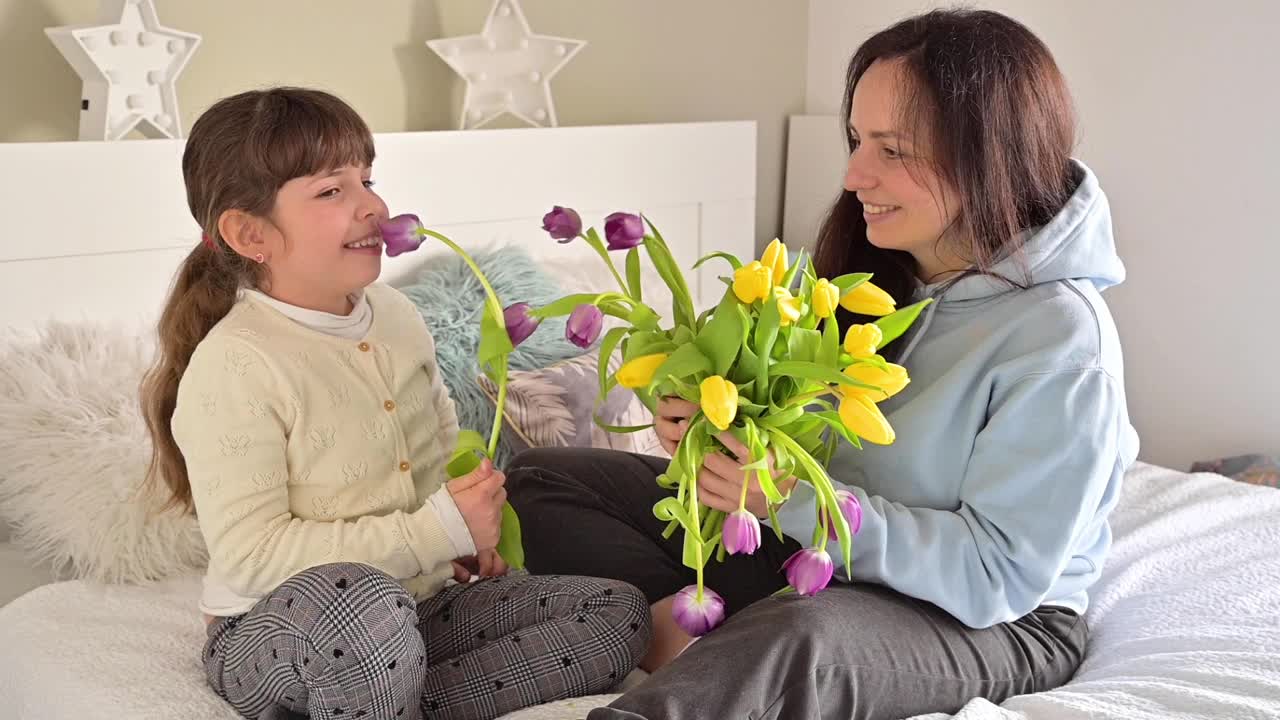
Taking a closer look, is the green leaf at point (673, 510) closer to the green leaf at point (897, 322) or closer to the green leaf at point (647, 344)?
the green leaf at point (647, 344)

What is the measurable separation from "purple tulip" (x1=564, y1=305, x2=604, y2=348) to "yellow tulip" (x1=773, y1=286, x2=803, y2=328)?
6.5 inches

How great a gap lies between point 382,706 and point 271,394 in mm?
368

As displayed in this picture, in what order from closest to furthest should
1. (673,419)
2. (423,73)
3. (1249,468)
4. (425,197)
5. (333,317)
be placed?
1. (673,419)
2. (333,317)
3. (425,197)
4. (423,73)
5. (1249,468)

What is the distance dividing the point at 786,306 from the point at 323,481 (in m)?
0.60

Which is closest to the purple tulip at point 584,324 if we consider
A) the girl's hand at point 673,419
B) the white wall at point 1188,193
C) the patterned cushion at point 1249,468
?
the girl's hand at point 673,419

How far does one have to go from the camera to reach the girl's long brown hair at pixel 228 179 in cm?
136

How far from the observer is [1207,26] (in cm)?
258

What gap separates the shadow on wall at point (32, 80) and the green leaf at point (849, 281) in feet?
4.48

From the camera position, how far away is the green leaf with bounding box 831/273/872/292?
111 cm

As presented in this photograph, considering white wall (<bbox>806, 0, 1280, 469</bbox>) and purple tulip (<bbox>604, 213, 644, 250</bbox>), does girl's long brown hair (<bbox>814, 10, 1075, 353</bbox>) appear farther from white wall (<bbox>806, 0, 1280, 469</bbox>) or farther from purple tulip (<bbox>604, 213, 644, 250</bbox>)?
white wall (<bbox>806, 0, 1280, 469</bbox>)

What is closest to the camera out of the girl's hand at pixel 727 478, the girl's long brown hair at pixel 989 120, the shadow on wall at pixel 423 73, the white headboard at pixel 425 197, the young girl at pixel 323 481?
the girl's hand at pixel 727 478

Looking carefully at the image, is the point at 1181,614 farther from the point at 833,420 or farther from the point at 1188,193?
the point at 1188,193

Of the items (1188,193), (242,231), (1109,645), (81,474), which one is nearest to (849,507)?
(1109,645)

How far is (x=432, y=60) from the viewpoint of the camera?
2369 mm
